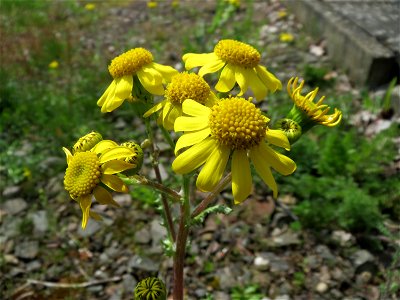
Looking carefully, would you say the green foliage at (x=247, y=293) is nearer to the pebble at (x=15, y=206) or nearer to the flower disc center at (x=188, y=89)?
the flower disc center at (x=188, y=89)

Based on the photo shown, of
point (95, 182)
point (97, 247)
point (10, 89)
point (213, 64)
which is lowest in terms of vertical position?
point (97, 247)

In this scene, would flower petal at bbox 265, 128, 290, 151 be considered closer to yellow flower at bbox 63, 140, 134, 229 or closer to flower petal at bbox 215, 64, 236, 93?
flower petal at bbox 215, 64, 236, 93

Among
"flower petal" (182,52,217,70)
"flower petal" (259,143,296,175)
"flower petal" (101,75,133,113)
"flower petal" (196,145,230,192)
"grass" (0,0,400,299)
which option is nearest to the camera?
"flower petal" (196,145,230,192)

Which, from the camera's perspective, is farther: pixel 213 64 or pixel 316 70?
pixel 316 70

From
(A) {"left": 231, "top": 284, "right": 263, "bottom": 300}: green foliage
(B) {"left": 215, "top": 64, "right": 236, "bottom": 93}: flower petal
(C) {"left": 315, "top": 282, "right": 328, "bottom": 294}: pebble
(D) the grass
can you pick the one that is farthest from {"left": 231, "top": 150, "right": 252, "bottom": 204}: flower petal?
(C) {"left": 315, "top": 282, "right": 328, "bottom": 294}: pebble

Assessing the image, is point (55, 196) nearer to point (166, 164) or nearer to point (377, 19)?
point (166, 164)

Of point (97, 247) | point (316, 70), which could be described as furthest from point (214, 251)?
point (316, 70)

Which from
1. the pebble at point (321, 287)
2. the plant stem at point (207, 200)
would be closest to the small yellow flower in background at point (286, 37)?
the pebble at point (321, 287)
